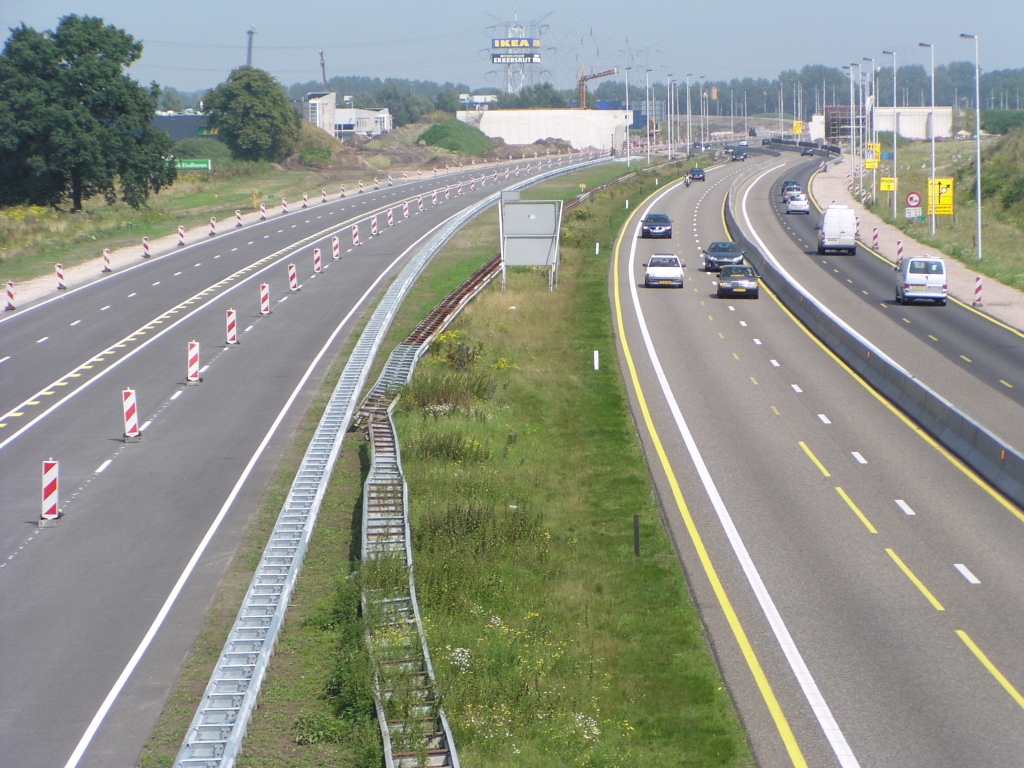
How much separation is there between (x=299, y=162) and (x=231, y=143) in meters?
11.5

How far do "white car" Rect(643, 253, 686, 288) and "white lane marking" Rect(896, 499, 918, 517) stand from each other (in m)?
28.0

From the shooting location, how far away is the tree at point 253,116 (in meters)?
122

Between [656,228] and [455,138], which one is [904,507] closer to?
[656,228]

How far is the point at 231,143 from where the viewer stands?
12431 centimetres

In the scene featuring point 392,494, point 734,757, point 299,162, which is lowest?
point 734,757

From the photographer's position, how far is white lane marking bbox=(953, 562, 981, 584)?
1717 cm

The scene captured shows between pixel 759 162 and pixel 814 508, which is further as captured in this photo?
pixel 759 162

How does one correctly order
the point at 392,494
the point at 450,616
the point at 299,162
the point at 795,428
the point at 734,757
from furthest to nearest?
the point at 299,162
the point at 795,428
the point at 392,494
the point at 450,616
the point at 734,757

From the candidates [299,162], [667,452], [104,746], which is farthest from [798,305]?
[299,162]

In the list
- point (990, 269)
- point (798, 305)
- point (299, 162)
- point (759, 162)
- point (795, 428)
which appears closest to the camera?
point (795, 428)

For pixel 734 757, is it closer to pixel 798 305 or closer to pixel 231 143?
pixel 798 305

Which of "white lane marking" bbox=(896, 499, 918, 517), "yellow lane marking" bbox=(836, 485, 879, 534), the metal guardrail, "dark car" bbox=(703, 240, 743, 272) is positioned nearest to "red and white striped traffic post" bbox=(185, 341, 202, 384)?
the metal guardrail

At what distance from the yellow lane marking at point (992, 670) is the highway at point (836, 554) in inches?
1.2

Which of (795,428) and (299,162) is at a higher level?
(299,162)
